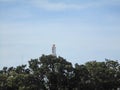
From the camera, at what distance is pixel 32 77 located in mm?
45812

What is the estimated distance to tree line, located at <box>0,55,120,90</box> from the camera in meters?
46.0

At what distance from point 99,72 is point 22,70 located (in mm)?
13208

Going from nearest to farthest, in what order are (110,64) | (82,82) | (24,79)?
(24,79) → (82,82) → (110,64)

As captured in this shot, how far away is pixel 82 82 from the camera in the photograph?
4828cm

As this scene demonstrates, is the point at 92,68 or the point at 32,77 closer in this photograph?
the point at 32,77

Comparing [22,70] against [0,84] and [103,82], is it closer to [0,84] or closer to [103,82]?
[0,84]

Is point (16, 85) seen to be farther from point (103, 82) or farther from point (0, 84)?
point (103, 82)

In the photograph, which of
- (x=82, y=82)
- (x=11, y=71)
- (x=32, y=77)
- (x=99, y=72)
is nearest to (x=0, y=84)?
(x=11, y=71)

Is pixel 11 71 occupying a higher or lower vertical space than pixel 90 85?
higher

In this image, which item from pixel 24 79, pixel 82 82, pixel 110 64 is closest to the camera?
pixel 24 79

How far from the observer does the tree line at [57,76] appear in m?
46.0

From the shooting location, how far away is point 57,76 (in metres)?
46.8

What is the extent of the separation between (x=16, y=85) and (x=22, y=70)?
4.02m

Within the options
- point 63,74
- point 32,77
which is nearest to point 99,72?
point 63,74
